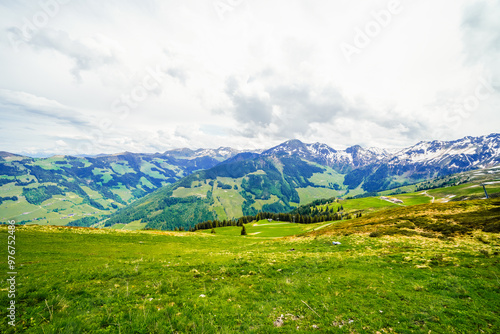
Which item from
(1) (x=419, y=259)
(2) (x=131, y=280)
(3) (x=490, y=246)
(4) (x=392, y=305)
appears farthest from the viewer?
(3) (x=490, y=246)

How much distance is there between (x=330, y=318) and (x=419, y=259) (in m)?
14.9

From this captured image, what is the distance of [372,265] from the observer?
18.1 meters

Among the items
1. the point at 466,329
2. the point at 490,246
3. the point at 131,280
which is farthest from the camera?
the point at 490,246

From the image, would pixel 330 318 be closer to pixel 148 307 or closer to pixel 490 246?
pixel 148 307

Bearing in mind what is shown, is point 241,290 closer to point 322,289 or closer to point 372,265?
point 322,289

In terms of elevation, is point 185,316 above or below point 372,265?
above

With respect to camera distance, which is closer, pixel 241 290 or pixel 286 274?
pixel 241 290

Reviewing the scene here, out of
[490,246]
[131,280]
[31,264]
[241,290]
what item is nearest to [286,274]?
[241,290]

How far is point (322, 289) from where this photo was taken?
1301 centimetres

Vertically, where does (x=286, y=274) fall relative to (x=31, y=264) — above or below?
below

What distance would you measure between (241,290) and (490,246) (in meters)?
26.8

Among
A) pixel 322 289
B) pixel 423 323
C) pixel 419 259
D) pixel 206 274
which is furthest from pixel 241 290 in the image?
pixel 419 259

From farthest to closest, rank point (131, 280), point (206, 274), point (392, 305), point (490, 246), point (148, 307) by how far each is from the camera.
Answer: point (490, 246), point (206, 274), point (131, 280), point (392, 305), point (148, 307)

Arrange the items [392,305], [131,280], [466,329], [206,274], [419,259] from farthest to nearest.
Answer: [419,259] < [206,274] < [131,280] < [392,305] < [466,329]
